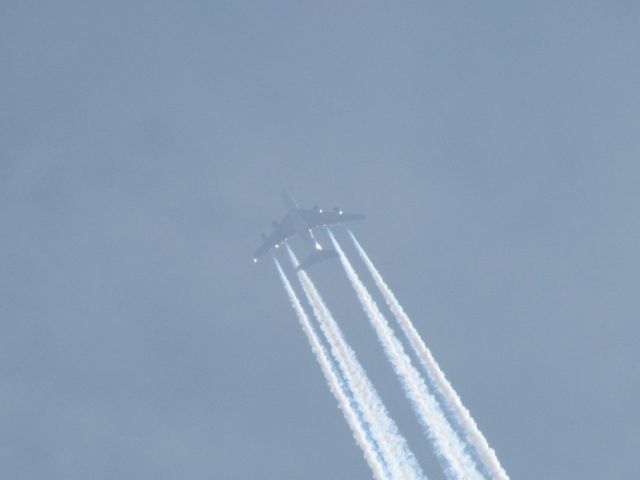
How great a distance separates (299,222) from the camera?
17850 cm

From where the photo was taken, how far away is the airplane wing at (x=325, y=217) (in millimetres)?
179375

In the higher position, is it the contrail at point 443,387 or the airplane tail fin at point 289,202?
the airplane tail fin at point 289,202

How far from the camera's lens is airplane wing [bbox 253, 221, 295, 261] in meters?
182

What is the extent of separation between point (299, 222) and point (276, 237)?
20.5ft

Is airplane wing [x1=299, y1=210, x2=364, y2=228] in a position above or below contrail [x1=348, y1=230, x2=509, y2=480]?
above

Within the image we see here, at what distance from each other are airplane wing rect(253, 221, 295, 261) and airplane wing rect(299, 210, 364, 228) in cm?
343

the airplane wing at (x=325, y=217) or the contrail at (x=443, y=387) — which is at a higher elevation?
the airplane wing at (x=325, y=217)

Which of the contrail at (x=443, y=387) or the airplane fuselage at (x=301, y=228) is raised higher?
the airplane fuselage at (x=301, y=228)

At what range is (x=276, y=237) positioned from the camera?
18338cm

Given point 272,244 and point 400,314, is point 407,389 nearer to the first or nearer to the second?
point 400,314

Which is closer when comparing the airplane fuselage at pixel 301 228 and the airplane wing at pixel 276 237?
the airplane fuselage at pixel 301 228

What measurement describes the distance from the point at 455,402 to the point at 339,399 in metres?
14.2

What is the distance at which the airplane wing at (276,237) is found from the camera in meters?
182

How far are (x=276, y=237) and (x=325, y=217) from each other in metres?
8.14
